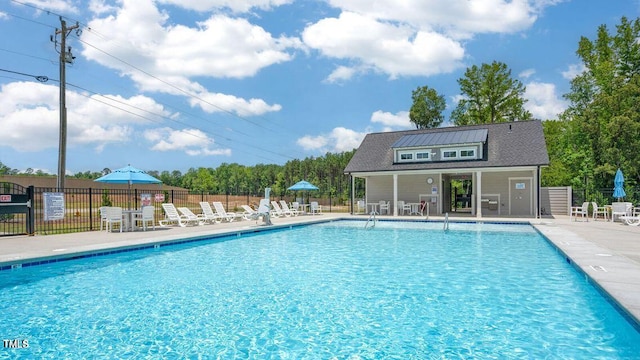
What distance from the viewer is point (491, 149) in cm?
2145

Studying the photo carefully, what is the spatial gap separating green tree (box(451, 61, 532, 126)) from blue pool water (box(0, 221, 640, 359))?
1127 inches

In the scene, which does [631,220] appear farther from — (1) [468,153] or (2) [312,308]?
(2) [312,308]

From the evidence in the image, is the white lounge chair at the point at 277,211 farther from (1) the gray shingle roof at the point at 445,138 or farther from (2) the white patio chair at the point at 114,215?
(2) the white patio chair at the point at 114,215

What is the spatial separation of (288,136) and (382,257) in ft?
124

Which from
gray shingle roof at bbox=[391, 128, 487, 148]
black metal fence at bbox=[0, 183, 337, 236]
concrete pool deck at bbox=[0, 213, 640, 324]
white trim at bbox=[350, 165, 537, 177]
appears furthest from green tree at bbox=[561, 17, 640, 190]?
black metal fence at bbox=[0, 183, 337, 236]

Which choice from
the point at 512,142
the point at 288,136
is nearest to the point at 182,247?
the point at 512,142

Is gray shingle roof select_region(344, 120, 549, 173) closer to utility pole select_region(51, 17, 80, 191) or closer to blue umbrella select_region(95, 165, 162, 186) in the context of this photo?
blue umbrella select_region(95, 165, 162, 186)

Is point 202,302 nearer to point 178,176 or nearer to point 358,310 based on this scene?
point 358,310

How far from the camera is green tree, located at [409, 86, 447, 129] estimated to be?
3916 cm

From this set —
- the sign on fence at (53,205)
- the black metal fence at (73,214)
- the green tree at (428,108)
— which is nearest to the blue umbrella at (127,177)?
the black metal fence at (73,214)

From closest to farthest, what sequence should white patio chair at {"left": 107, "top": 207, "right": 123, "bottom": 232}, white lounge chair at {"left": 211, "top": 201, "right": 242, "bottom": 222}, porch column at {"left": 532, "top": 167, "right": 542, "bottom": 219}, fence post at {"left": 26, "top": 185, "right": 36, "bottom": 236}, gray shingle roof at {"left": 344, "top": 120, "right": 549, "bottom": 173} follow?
fence post at {"left": 26, "top": 185, "right": 36, "bottom": 236} < white patio chair at {"left": 107, "top": 207, "right": 123, "bottom": 232} < white lounge chair at {"left": 211, "top": 201, "right": 242, "bottom": 222} < porch column at {"left": 532, "top": 167, "right": 542, "bottom": 219} < gray shingle roof at {"left": 344, "top": 120, "right": 549, "bottom": 173}

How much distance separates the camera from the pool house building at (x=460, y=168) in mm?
20047

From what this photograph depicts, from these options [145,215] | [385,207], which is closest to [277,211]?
[385,207]

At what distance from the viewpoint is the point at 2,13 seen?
53.0 ft
